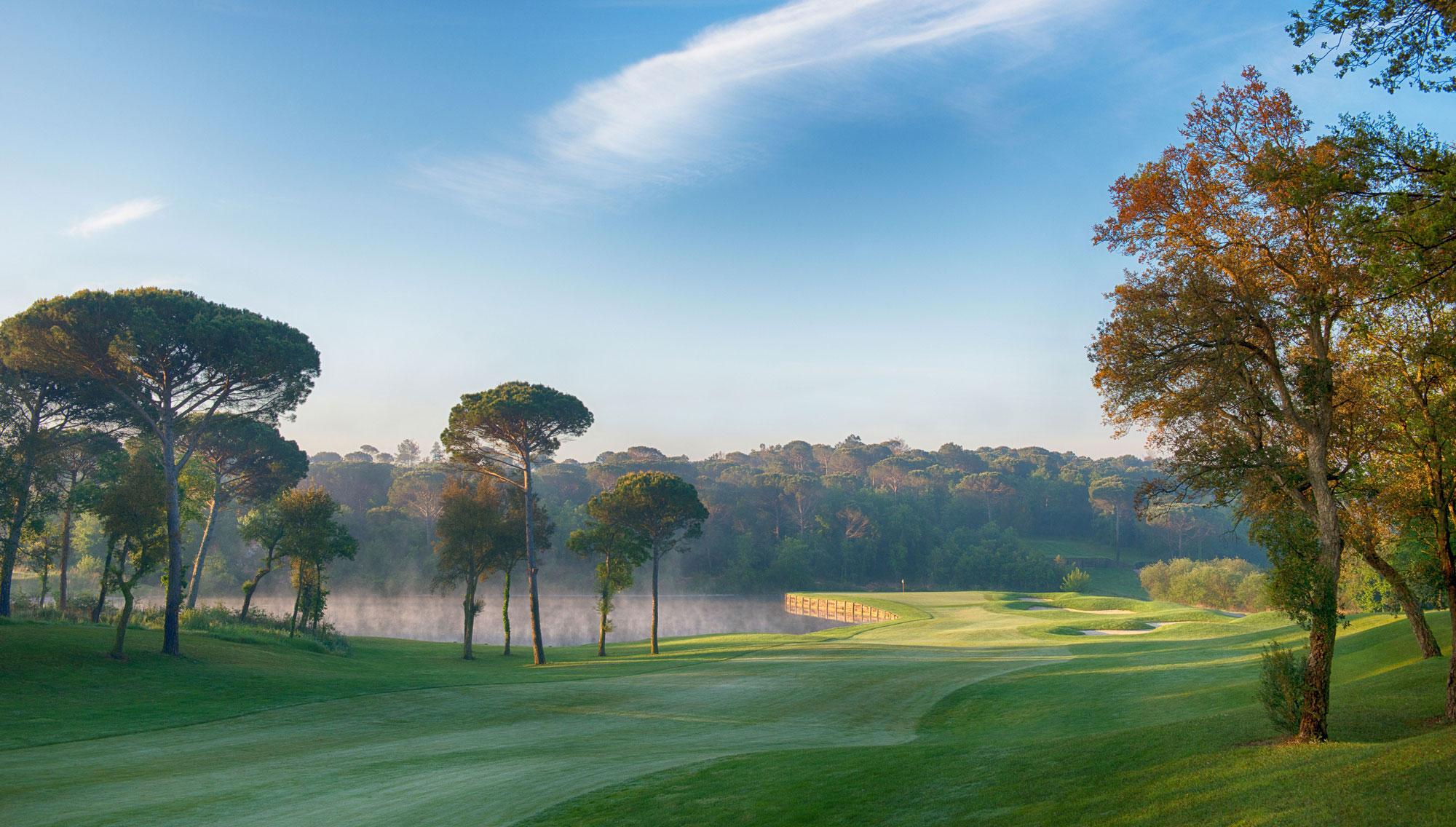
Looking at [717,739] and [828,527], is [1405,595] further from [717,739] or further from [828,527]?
[828,527]

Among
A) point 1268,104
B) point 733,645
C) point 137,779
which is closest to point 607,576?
point 733,645

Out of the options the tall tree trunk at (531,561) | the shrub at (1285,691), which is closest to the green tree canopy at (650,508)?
the tall tree trunk at (531,561)

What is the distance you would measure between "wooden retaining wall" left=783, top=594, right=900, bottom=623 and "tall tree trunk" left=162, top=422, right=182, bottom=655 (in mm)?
45815

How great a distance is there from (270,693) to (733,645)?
25985mm

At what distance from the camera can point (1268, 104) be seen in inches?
546

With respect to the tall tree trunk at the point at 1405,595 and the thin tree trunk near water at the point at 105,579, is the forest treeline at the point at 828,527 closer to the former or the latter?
the thin tree trunk near water at the point at 105,579

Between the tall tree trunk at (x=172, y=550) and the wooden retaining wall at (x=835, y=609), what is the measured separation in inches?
1804

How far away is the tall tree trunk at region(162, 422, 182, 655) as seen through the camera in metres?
27.6

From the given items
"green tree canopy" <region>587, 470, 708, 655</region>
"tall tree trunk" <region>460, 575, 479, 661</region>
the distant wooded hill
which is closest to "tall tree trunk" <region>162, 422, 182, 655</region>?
"tall tree trunk" <region>460, 575, 479, 661</region>

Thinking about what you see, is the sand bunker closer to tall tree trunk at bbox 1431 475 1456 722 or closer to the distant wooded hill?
tall tree trunk at bbox 1431 475 1456 722

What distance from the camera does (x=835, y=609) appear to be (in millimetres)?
77188

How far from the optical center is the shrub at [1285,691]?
430 inches

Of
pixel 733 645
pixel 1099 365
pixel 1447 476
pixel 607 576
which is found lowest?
pixel 733 645

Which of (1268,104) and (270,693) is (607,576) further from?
(1268,104)
